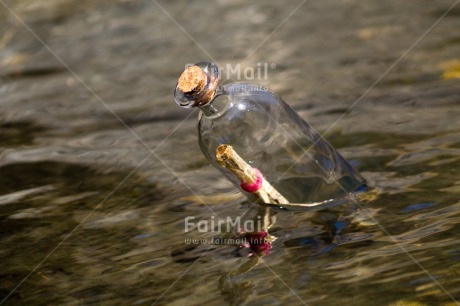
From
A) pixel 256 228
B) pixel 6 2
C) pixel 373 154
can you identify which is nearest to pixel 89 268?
pixel 256 228

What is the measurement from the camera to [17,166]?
3.45 meters

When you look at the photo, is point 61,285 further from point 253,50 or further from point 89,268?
point 253,50

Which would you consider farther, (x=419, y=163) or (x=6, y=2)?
(x=6, y=2)

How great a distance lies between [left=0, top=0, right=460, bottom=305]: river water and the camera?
2.20 m

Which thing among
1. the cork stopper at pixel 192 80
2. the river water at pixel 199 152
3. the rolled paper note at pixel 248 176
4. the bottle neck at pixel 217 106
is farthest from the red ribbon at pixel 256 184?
the cork stopper at pixel 192 80

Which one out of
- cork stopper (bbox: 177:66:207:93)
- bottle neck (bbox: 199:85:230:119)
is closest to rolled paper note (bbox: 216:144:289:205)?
bottle neck (bbox: 199:85:230:119)

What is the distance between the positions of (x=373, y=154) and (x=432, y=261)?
1.08 metres

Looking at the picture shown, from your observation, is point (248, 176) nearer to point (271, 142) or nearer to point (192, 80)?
point (271, 142)

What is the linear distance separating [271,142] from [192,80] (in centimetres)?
39

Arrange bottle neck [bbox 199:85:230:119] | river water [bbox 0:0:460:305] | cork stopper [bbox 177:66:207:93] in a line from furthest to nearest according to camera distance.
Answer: bottle neck [bbox 199:85:230:119], cork stopper [bbox 177:66:207:93], river water [bbox 0:0:460:305]

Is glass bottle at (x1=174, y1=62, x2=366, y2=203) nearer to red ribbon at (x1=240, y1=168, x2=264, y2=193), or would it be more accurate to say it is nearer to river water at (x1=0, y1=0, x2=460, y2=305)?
red ribbon at (x1=240, y1=168, x2=264, y2=193)

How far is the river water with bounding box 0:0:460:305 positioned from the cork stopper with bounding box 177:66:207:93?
19.4 inches

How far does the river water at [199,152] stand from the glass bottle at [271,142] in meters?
0.12

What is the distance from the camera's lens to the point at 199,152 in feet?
11.5
